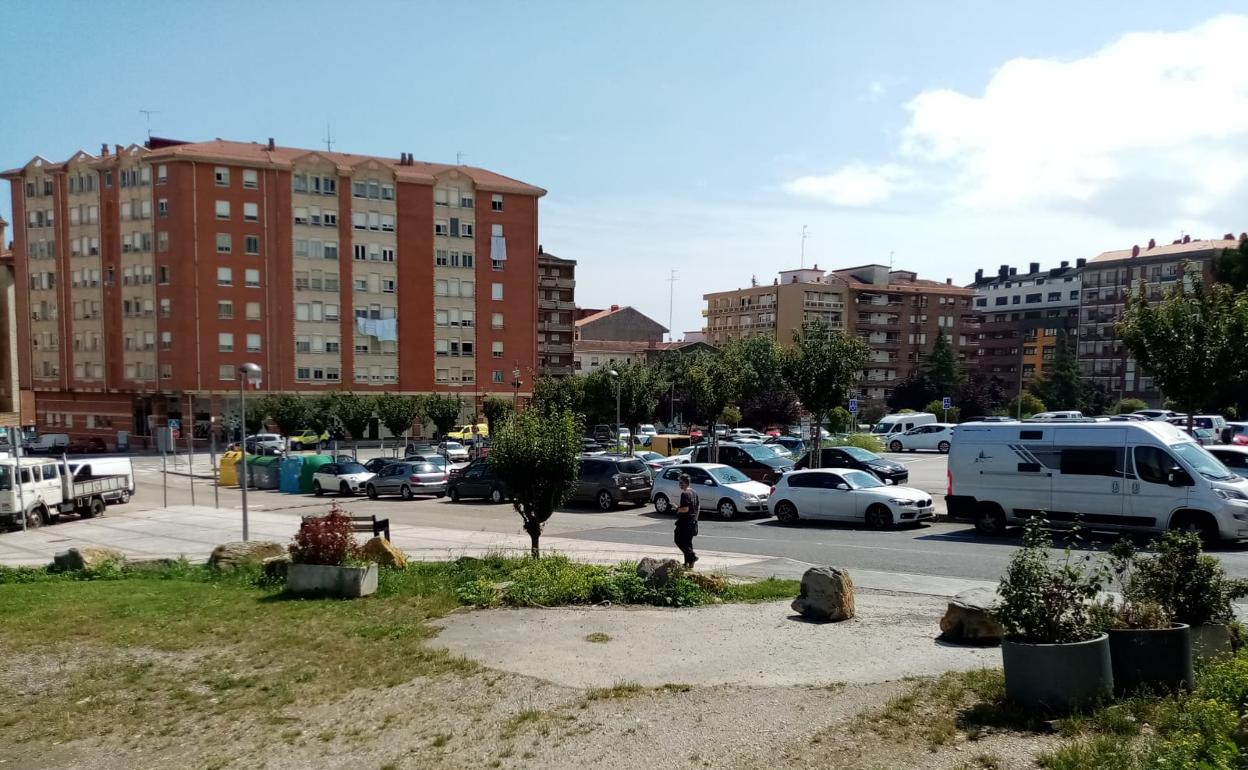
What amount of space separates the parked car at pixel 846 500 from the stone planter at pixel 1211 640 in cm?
1389

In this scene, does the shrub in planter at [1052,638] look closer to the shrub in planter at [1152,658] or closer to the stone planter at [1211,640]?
the shrub in planter at [1152,658]

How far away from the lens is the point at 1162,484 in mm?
16406

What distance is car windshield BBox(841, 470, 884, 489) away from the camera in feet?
70.1

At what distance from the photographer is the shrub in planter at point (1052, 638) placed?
6137 millimetres

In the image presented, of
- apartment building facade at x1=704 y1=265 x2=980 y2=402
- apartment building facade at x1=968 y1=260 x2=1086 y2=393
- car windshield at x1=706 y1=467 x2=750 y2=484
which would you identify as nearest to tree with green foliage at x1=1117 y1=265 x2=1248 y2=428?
car windshield at x1=706 y1=467 x2=750 y2=484

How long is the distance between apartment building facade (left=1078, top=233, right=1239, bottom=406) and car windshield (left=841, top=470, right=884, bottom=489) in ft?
292

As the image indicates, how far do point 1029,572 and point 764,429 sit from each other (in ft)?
197

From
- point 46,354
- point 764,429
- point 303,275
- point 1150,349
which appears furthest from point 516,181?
point 1150,349

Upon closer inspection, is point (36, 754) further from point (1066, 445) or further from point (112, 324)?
point (112, 324)

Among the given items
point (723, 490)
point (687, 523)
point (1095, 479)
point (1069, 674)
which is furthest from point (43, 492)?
point (1069, 674)

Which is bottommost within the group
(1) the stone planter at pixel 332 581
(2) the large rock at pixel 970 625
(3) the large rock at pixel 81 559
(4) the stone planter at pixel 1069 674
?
A: (3) the large rock at pixel 81 559

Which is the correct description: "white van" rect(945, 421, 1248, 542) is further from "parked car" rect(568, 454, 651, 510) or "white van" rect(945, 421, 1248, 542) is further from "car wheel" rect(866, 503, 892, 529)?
"parked car" rect(568, 454, 651, 510)

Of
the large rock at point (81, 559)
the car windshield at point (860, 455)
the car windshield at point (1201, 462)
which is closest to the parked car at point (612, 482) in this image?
the car windshield at point (860, 455)

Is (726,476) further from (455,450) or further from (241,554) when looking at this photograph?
(455,450)
